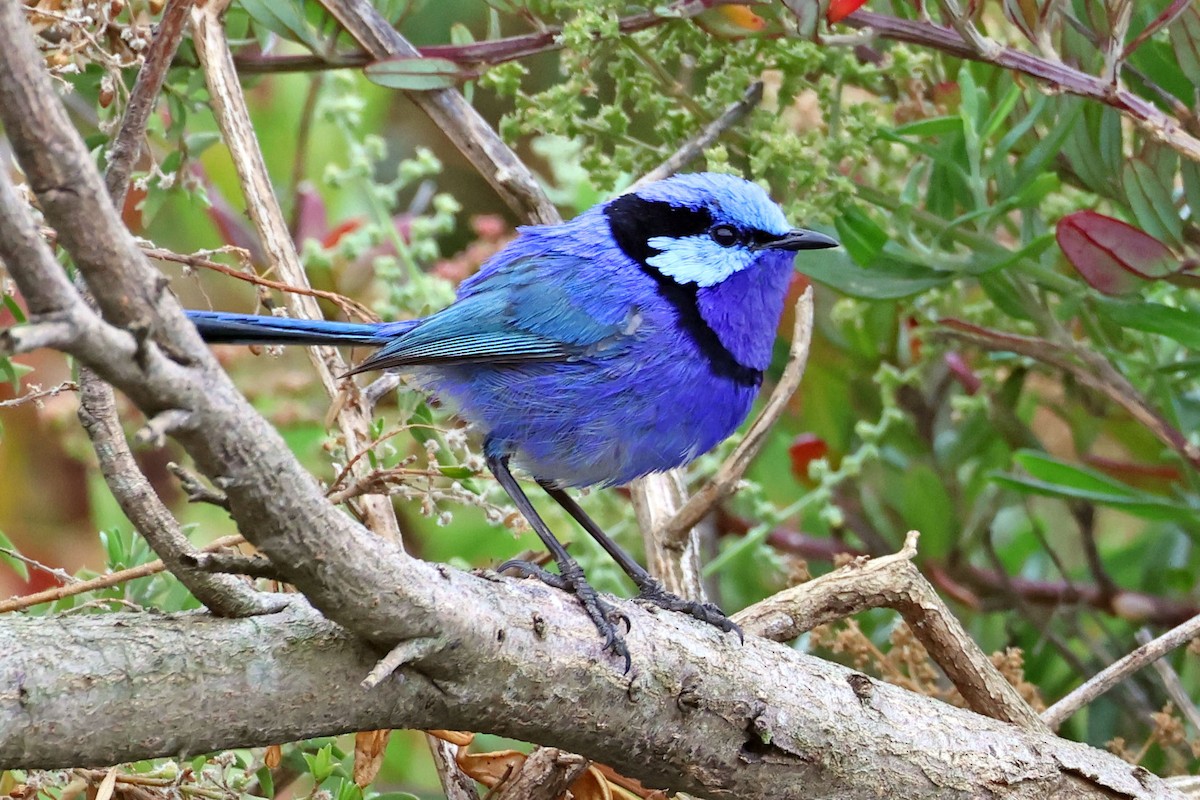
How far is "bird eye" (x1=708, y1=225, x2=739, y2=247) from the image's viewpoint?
229cm

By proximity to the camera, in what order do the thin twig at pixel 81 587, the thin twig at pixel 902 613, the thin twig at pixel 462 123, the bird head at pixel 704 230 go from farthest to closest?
1. the thin twig at pixel 462 123
2. the bird head at pixel 704 230
3. the thin twig at pixel 902 613
4. the thin twig at pixel 81 587

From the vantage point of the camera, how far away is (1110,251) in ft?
7.11

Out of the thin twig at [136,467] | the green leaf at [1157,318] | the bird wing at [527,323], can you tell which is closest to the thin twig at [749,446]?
the bird wing at [527,323]

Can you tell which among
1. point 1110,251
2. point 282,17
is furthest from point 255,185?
point 1110,251

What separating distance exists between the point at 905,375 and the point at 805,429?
1.66ft

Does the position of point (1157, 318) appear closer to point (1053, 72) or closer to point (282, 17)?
point (1053, 72)

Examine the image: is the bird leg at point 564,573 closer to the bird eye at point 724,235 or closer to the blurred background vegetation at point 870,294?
the blurred background vegetation at point 870,294

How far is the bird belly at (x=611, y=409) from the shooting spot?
213 cm

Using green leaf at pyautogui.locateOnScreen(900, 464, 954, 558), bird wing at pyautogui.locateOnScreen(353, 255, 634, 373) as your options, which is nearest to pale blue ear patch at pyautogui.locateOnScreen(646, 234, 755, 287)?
bird wing at pyautogui.locateOnScreen(353, 255, 634, 373)

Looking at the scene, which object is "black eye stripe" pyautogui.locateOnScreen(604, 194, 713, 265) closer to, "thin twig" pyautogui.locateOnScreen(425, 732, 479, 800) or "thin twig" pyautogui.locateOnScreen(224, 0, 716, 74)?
→ "thin twig" pyautogui.locateOnScreen(224, 0, 716, 74)

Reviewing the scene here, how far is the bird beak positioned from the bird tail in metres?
0.67

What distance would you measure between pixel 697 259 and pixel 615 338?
10.0 inches

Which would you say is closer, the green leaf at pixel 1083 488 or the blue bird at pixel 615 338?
the blue bird at pixel 615 338

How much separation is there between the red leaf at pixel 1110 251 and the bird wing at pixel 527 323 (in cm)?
78
